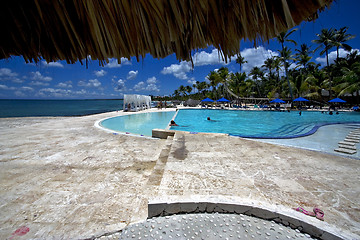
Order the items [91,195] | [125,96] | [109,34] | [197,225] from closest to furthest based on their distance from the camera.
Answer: [109,34] → [197,225] → [91,195] → [125,96]

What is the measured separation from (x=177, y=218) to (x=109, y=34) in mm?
1968

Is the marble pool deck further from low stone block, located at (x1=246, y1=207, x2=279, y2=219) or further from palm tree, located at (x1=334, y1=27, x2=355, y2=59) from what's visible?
palm tree, located at (x1=334, y1=27, x2=355, y2=59)

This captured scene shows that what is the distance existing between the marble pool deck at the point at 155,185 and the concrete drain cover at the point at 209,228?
0.15 m

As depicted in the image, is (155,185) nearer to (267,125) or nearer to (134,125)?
(134,125)

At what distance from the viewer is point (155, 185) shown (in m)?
2.28

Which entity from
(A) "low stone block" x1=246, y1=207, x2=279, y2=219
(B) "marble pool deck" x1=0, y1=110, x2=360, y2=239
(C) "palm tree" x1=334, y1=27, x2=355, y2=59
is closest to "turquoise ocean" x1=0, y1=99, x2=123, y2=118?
(B) "marble pool deck" x1=0, y1=110, x2=360, y2=239

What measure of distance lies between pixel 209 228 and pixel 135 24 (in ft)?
6.73

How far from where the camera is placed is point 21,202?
6.76 ft

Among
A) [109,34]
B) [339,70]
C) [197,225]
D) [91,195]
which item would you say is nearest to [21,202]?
[91,195]

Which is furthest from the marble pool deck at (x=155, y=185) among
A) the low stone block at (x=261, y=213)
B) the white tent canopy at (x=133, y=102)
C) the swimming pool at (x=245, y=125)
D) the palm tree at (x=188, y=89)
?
the palm tree at (x=188, y=89)

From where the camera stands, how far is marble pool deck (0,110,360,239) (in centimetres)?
169

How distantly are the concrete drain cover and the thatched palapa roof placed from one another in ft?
5.70

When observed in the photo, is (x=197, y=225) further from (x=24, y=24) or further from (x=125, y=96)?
(x=125, y=96)

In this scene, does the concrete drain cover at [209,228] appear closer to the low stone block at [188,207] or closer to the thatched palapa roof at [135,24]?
the low stone block at [188,207]
